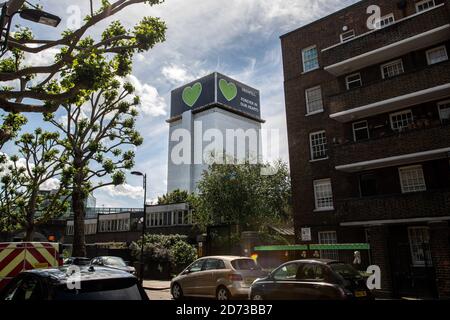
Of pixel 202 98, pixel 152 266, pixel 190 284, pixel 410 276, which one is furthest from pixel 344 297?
pixel 202 98

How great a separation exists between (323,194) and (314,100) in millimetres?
6409

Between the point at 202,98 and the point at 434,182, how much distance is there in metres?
111

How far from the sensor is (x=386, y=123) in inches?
765

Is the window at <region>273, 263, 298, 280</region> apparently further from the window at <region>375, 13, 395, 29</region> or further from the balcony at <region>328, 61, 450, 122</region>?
the window at <region>375, 13, 395, 29</region>

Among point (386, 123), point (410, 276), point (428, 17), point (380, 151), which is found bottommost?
point (410, 276)

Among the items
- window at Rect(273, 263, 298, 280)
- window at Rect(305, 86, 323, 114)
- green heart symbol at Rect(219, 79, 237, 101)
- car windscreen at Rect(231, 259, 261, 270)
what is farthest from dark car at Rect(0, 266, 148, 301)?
green heart symbol at Rect(219, 79, 237, 101)

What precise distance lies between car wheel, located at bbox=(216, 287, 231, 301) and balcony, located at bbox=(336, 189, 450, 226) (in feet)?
30.5

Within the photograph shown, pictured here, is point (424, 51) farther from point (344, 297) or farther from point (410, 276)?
point (344, 297)

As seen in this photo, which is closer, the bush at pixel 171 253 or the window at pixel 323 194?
the window at pixel 323 194

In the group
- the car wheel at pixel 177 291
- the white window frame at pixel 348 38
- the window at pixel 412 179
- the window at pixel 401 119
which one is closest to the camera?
the car wheel at pixel 177 291

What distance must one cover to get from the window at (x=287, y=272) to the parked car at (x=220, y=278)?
6.56 feet

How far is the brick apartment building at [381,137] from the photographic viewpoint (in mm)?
15930

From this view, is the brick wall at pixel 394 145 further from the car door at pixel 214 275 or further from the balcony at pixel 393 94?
the car door at pixel 214 275

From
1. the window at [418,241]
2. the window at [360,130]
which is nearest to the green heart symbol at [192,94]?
the window at [360,130]
